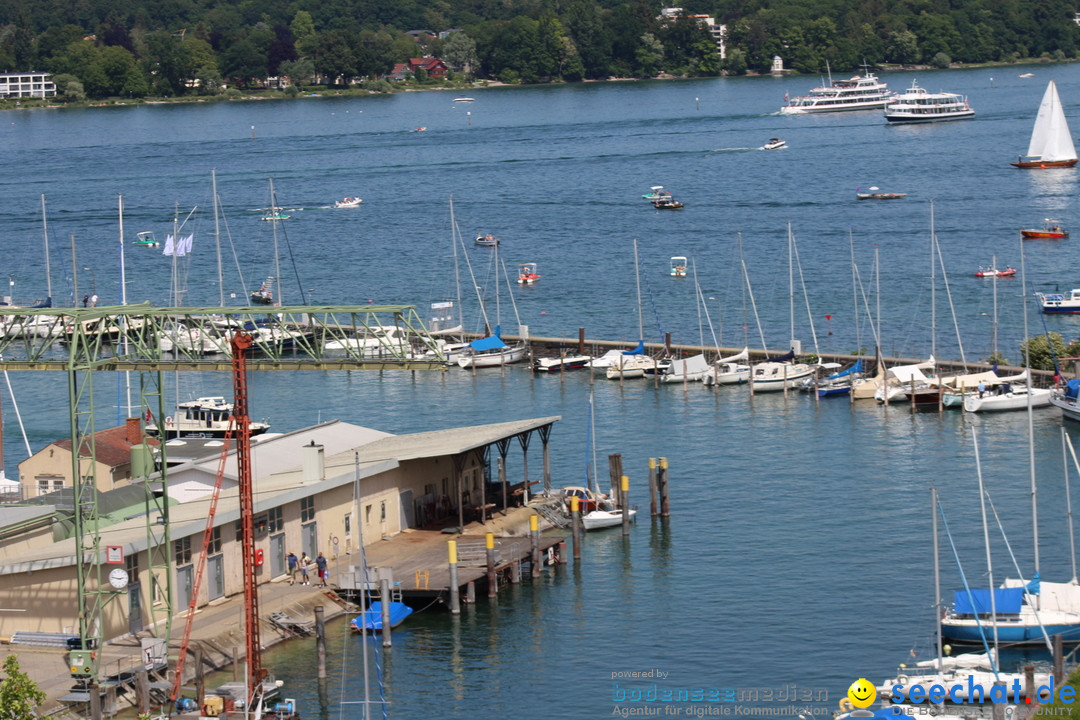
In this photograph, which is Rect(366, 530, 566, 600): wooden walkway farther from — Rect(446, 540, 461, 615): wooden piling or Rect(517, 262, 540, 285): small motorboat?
Rect(517, 262, 540, 285): small motorboat

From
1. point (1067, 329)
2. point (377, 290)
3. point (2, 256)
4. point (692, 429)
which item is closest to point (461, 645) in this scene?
point (692, 429)

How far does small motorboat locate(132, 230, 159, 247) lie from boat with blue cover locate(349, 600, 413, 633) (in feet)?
304

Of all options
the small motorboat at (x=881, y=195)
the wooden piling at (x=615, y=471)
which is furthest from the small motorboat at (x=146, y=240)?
the wooden piling at (x=615, y=471)

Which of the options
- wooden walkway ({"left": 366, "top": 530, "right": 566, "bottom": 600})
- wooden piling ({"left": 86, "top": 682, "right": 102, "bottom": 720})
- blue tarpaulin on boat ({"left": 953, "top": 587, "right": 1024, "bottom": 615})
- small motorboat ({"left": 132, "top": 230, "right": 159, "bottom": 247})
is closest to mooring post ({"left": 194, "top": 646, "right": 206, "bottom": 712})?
wooden piling ({"left": 86, "top": 682, "right": 102, "bottom": 720})

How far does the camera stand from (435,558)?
47938 millimetres

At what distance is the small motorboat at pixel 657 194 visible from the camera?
14675 centimetres

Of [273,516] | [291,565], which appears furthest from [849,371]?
[273,516]

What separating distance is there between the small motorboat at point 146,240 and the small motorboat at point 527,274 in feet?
114

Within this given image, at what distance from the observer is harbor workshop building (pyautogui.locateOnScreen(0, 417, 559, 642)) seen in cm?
4138

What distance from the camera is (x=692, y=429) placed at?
230 ft

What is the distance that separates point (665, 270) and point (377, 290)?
65.9 ft

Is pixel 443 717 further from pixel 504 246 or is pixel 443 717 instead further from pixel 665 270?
pixel 504 246

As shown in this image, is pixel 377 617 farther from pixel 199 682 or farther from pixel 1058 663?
pixel 1058 663

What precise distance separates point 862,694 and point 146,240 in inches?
4150
